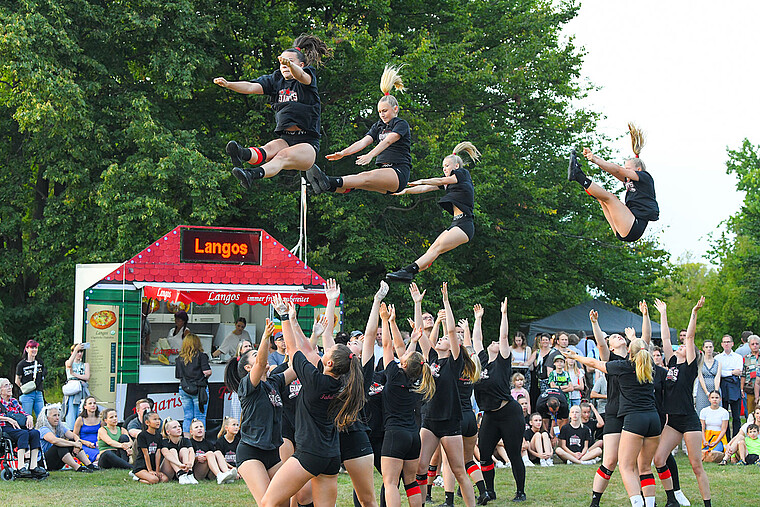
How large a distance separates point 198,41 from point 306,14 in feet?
9.06

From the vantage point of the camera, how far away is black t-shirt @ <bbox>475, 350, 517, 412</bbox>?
866 cm

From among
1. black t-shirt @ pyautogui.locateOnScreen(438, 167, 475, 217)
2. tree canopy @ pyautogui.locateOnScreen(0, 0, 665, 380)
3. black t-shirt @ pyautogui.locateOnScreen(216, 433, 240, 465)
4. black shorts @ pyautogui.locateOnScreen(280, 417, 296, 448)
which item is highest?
tree canopy @ pyautogui.locateOnScreen(0, 0, 665, 380)

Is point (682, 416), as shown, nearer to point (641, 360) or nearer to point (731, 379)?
point (641, 360)

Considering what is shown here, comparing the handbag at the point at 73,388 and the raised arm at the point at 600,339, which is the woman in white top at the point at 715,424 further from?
the handbag at the point at 73,388

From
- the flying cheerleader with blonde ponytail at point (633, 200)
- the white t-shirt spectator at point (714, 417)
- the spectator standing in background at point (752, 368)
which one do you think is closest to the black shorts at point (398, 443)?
the flying cheerleader with blonde ponytail at point (633, 200)

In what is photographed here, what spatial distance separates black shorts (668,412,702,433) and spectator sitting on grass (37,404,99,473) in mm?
6981

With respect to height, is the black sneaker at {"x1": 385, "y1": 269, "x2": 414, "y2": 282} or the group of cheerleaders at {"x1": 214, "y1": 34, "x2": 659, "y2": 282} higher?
the group of cheerleaders at {"x1": 214, "y1": 34, "x2": 659, "y2": 282}

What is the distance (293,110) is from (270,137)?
12.1 m

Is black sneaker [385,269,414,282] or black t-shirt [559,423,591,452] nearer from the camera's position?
black sneaker [385,269,414,282]

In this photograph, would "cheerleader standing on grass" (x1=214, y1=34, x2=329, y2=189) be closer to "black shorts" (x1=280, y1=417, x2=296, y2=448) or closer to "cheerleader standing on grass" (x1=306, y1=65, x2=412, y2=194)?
"cheerleader standing on grass" (x1=306, y1=65, x2=412, y2=194)

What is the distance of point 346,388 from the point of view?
557 cm

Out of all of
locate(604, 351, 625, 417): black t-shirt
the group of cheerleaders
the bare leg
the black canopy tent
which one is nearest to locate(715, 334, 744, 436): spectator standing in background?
the black canopy tent

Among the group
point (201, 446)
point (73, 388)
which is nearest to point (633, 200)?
point (201, 446)

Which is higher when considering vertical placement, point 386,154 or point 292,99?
point 292,99
